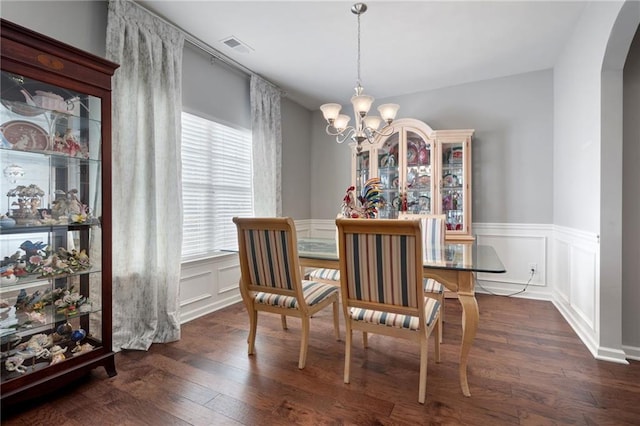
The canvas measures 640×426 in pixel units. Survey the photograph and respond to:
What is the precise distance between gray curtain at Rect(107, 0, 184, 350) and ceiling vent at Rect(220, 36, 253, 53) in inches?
15.5

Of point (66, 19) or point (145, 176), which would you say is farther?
point (145, 176)

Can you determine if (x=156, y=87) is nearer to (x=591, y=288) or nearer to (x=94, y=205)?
(x=94, y=205)

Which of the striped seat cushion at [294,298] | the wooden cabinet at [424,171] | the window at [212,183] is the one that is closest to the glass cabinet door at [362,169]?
the wooden cabinet at [424,171]

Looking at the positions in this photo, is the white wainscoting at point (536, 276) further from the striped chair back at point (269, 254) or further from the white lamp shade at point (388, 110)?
the white lamp shade at point (388, 110)

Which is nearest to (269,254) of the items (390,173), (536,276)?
(390,173)

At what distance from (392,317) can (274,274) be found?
813 mm

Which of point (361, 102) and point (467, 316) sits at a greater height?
point (361, 102)

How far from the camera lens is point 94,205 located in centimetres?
195

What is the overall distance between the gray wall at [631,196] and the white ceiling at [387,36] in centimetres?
73

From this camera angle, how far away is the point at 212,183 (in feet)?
10.8

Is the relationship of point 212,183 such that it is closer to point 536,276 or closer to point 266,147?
point 266,147

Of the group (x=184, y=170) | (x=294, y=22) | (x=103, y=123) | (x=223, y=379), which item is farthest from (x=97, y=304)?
(x=294, y=22)

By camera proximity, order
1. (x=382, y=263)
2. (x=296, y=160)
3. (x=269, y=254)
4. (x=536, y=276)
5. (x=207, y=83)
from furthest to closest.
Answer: (x=296, y=160) → (x=536, y=276) → (x=207, y=83) → (x=269, y=254) → (x=382, y=263)

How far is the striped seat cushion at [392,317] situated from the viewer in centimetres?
174
